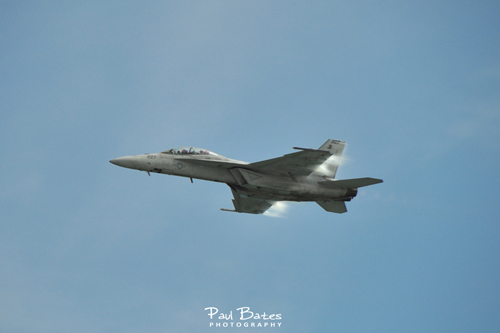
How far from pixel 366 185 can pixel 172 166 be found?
10.6 metres

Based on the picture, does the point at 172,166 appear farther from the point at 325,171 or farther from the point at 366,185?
the point at 366,185

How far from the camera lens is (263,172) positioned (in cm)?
2541

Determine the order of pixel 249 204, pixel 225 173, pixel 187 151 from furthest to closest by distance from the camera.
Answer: pixel 249 204
pixel 225 173
pixel 187 151

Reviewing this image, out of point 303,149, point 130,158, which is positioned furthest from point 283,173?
point 130,158

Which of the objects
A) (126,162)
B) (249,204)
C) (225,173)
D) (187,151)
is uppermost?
(187,151)

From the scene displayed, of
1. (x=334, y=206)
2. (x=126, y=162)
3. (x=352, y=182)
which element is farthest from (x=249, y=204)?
(x=126, y=162)

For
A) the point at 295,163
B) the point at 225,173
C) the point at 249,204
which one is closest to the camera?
the point at 295,163

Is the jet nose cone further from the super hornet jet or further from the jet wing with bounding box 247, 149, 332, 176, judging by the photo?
the jet wing with bounding box 247, 149, 332, 176

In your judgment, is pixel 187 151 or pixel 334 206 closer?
pixel 187 151

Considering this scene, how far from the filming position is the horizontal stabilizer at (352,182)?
2464 cm

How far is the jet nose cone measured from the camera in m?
24.5

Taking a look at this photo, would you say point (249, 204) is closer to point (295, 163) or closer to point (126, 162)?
point (295, 163)

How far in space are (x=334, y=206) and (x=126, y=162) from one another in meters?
12.6

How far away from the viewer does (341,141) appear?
1132 inches
